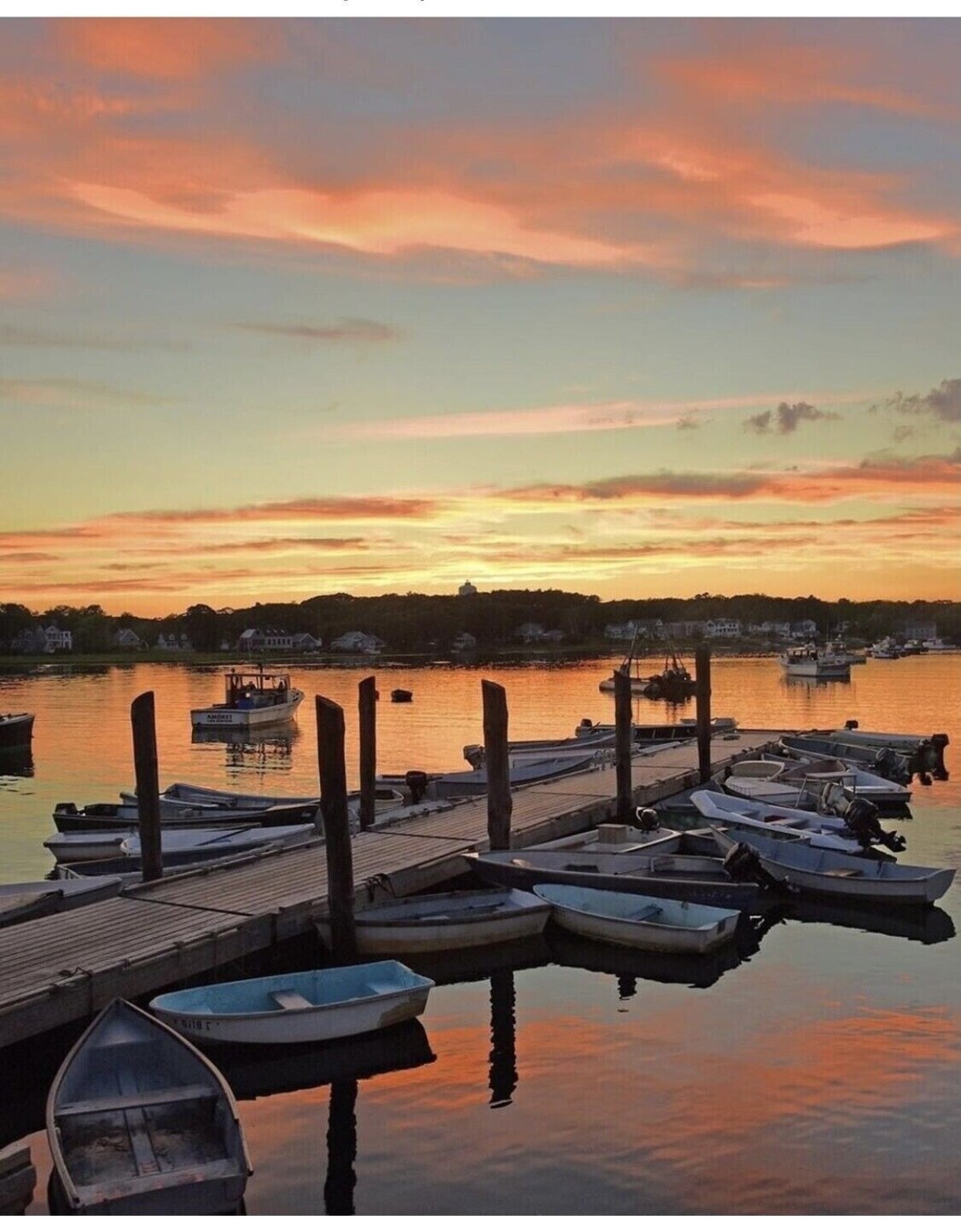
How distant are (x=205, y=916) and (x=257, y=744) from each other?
51684 mm

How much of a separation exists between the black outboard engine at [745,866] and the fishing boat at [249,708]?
5341cm

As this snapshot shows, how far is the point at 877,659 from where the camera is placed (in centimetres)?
18350

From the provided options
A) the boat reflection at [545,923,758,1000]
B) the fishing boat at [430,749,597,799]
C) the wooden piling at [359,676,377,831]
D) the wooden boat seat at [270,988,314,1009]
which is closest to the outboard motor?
the fishing boat at [430,749,597,799]

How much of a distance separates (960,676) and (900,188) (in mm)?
130583

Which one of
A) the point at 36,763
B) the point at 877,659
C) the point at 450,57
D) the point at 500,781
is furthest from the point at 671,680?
the point at 877,659

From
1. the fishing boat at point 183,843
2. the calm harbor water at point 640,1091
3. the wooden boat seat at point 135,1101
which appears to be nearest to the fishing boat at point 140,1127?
the wooden boat seat at point 135,1101

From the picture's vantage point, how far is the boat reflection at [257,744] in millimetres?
59406

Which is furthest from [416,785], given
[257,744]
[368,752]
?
[257,744]

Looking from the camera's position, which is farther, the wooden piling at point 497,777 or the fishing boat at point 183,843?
the fishing boat at point 183,843

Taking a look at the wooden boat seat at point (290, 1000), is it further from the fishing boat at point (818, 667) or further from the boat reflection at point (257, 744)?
the fishing boat at point (818, 667)

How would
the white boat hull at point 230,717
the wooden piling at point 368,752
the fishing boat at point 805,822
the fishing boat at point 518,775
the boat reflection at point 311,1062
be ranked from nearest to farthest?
1. the boat reflection at point 311,1062
2. the fishing boat at point 805,822
3. the wooden piling at point 368,752
4. the fishing boat at point 518,775
5. the white boat hull at point 230,717

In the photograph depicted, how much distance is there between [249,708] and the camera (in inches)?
2926

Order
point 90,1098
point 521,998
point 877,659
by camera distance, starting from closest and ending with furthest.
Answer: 1. point 90,1098
2. point 521,998
3. point 877,659

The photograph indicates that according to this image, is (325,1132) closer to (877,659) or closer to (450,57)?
(450,57)
